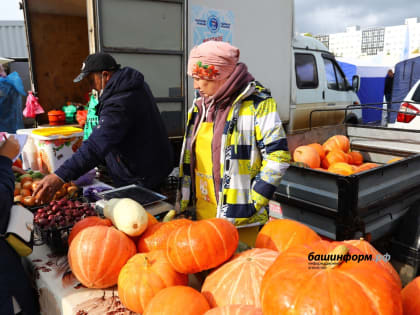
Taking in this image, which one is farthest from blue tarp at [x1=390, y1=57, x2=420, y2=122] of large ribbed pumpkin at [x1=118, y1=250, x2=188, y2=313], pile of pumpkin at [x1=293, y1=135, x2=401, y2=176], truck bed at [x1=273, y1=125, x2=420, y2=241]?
large ribbed pumpkin at [x1=118, y1=250, x2=188, y2=313]

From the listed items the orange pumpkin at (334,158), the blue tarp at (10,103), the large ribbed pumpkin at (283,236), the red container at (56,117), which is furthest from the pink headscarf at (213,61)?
the blue tarp at (10,103)

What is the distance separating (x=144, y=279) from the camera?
1.36 m

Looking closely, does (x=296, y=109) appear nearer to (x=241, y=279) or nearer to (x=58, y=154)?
(x=58, y=154)

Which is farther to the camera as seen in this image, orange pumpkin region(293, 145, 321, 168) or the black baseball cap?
orange pumpkin region(293, 145, 321, 168)

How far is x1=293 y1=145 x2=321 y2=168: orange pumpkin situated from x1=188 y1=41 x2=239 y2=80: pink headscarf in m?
1.90

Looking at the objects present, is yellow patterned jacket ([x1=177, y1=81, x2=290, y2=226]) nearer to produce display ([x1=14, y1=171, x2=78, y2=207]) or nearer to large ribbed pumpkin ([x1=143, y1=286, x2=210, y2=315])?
large ribbed pumpkin ([x1=143, y1=286, x2=210, y2=315])

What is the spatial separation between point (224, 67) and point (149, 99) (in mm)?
951

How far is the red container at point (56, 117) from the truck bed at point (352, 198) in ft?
14.3

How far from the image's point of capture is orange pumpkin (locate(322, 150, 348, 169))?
12.8 ft

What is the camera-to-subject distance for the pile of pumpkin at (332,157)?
Answer: 364cm

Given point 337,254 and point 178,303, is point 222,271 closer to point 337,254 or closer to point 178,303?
point 178,303

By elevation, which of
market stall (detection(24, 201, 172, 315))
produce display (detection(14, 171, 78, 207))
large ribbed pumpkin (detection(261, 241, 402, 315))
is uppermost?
large ribbed pumpkin (detection(261, 241, 402, 315))

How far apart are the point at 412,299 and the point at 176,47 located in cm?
457

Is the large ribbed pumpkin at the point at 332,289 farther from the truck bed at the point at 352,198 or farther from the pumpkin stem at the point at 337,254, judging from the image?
the truck bed at the point at 352,198
